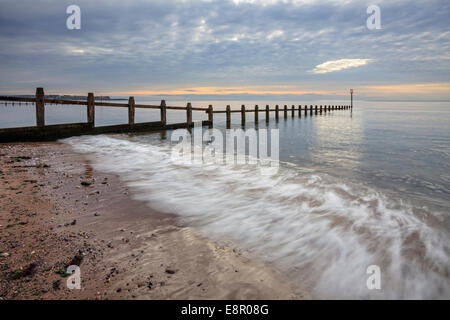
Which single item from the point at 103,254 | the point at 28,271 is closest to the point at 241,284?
the point at 103,254

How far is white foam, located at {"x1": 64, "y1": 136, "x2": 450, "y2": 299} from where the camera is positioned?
2561mm

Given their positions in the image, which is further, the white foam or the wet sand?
the white foam

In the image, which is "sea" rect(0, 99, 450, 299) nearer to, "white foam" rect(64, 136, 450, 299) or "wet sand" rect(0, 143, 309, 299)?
"white foam" rect(64, 136, 450, 299)

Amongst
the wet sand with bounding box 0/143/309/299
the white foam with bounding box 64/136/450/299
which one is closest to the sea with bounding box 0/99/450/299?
the white foam with bounding box 64/136/450/299

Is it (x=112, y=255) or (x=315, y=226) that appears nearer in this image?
(x=112, y=255)

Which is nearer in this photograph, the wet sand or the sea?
the wet sand

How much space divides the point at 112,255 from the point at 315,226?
2509mm

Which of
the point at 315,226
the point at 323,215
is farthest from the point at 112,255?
the point at 323,215

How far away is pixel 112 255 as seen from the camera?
2623 millimetres

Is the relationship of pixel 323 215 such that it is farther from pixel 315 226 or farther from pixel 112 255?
pixel 112 255

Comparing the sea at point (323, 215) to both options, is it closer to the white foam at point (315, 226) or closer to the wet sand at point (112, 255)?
the white foam at point (315, 226)

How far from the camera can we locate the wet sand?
216 centimetres

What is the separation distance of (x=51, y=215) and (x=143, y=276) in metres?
1.98

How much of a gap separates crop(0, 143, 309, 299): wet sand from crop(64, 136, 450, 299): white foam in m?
0.34
